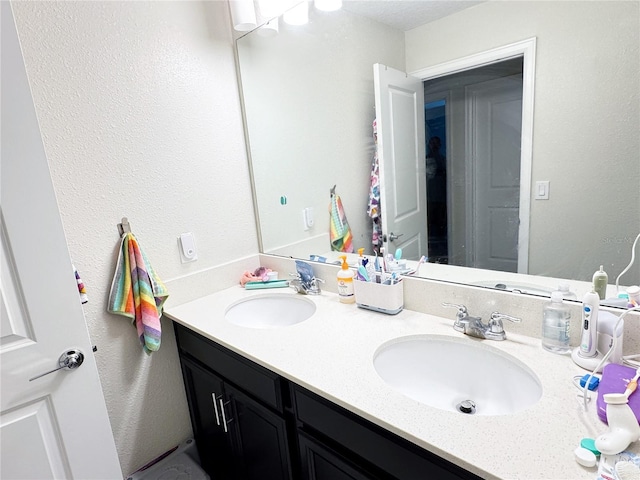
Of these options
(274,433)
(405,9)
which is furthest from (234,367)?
(405,9)

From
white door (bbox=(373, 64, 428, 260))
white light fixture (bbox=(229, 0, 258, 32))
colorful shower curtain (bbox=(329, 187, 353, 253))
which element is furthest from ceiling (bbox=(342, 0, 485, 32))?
colorful shower curtain (bbox=(329, 187, 353, 253))

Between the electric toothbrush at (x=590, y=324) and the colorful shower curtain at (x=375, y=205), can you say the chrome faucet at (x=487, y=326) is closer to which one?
the electric toothbrush at (x=590, y=324)

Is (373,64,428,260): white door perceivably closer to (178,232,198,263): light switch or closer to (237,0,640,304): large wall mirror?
(237,0,640,304): large wall mirror

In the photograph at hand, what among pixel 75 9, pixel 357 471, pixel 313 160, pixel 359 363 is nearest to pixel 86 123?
pixel 75 9

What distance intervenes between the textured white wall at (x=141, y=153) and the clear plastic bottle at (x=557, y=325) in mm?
1326

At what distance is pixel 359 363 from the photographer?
97 cm

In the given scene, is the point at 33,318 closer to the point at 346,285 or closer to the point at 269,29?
the point at 346,285

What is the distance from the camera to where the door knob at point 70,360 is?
1.05 metres

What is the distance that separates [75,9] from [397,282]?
145 cm

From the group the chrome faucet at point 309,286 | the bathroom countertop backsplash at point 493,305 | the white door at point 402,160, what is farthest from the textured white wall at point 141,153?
the bathroom countertop backsplash at point 493,305

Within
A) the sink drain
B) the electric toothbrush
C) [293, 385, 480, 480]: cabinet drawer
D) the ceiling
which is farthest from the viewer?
the ceiling

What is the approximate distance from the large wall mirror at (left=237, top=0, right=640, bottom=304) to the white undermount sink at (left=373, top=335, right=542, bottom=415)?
248 mm

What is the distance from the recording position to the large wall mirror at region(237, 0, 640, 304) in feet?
3.01

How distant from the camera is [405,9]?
4.26ft
